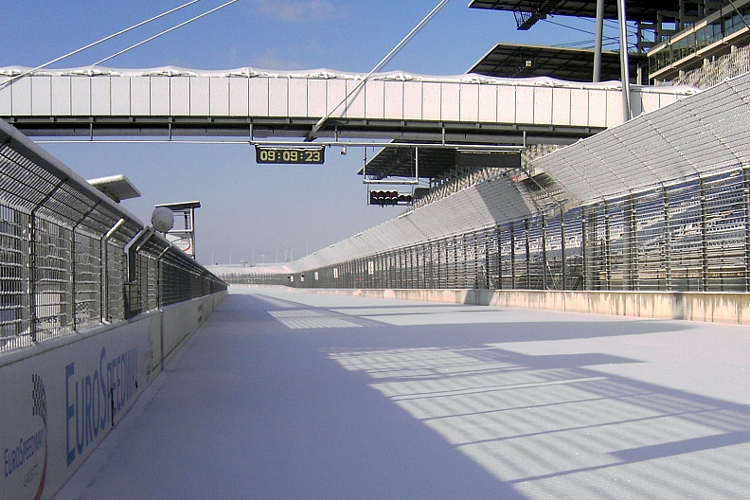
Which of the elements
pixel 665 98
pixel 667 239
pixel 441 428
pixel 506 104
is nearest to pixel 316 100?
pixel 506 104

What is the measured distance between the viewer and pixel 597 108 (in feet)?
89.6

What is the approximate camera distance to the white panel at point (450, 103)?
2588cm

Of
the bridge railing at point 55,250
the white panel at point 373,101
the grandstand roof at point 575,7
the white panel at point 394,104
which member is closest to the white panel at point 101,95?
the white panel at point 373,101

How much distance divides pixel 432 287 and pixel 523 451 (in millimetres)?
36829

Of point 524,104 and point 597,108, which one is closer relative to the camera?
point 524,104

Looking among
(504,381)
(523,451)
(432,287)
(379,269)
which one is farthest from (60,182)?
(379,269)

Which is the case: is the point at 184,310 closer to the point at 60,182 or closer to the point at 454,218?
the point at 60,182

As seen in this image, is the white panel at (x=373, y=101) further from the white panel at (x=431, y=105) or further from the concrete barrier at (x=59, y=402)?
the concrete barrier at (x=59, y=402)

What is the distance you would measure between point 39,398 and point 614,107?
26.7 m

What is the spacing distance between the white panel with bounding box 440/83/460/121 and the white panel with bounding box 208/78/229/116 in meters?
6.92

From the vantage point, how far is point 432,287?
41.6m

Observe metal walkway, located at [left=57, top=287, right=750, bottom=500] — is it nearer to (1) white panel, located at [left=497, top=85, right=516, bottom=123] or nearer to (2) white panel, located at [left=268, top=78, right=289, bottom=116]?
(2) white panel, located at [left=268, top=78, right=289, bottom=116]

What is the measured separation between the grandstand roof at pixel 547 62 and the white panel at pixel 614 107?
25035 mm

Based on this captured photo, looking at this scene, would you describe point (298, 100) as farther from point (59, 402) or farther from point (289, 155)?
point (59, 402)
